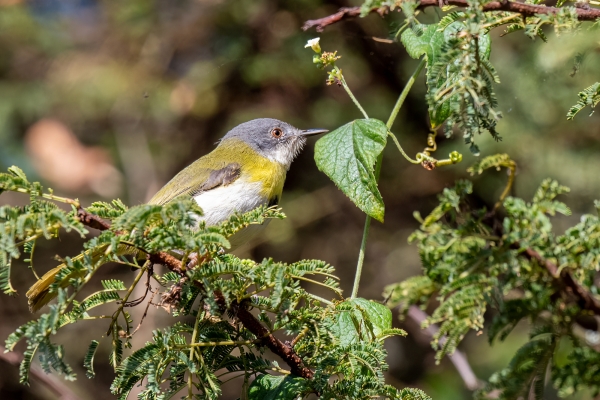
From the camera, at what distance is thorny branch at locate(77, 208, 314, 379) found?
1471 mm

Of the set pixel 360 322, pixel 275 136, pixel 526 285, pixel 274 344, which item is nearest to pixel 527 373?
pixel 526 285

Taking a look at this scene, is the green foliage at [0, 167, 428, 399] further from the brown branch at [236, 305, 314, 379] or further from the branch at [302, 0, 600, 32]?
the branch at [302, 0, 600, 32]

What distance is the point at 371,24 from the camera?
448cm

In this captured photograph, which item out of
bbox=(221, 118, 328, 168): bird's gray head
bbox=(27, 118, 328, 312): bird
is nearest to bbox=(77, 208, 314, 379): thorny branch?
bbox=(27, 118, 328, 312): bird

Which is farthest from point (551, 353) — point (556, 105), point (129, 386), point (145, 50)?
point (145, 50)

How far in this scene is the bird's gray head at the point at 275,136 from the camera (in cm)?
409

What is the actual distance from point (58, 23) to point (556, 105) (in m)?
4.12

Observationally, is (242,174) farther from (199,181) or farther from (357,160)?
(357,160)

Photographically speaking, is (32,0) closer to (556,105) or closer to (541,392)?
(556,105)

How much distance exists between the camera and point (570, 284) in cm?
146

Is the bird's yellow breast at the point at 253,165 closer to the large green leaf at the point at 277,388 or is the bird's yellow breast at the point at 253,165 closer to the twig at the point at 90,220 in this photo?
the large green leaf at the point at 277,388

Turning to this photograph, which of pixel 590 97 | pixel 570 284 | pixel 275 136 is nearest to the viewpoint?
pixel 570 284

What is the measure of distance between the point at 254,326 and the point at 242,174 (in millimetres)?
2047

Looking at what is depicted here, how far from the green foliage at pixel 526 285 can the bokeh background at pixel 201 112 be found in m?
2.58
